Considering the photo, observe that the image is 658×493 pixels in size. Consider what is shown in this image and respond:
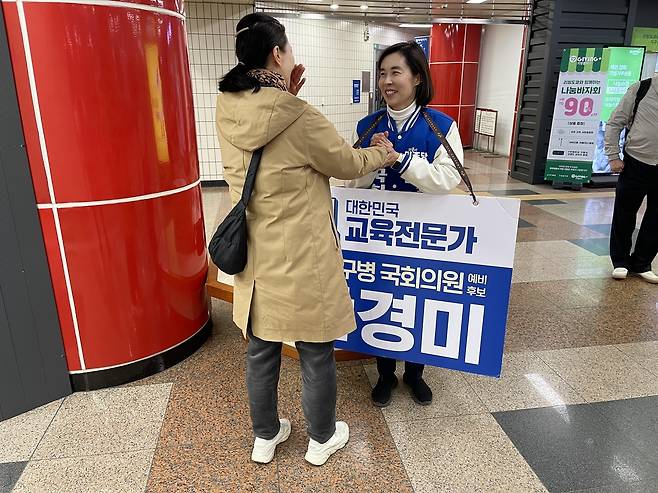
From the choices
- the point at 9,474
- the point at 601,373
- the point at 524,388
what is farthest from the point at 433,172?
the point at 9,474

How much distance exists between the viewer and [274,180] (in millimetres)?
1472

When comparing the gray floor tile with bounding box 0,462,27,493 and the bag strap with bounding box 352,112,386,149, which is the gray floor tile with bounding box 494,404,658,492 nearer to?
the bag strap with bounding box 352,112,386,149

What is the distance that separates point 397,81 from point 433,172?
38 cm

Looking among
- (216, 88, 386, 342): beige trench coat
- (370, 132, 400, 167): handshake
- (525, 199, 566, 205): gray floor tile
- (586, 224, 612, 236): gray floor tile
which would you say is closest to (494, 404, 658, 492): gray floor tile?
(216, 88, 386, 342): beige trench coat

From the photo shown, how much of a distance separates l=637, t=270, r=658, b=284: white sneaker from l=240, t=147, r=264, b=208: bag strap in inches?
133

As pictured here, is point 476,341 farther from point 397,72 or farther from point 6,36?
point 6,36

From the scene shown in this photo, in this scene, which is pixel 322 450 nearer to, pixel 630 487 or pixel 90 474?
pixel 90 474

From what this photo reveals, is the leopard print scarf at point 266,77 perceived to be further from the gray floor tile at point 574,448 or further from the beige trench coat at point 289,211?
the gray floor tile at point 574,448

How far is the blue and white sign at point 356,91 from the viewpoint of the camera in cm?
1034

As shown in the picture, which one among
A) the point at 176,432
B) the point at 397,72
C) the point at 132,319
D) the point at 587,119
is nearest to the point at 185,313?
the point at 132,319

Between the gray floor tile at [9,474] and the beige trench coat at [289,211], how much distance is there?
1057 mm

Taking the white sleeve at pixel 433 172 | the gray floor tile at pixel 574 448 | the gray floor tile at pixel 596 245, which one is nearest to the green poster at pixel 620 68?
the gray floor tile at pixel 596 245

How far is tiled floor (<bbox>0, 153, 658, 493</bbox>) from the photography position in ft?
5.88

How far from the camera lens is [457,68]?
10688 millimetres
